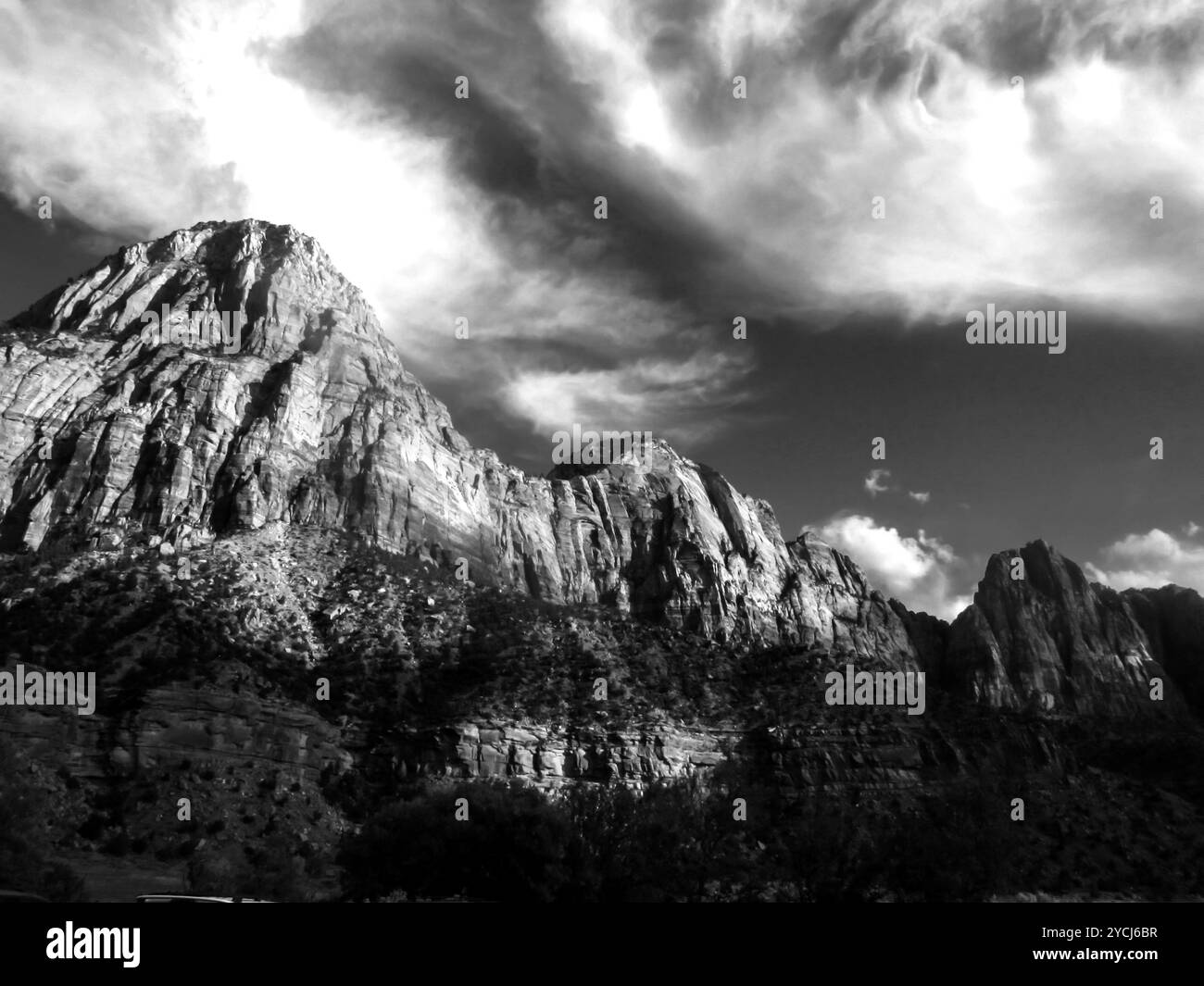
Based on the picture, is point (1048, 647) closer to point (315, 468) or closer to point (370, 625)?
point (370, 625)

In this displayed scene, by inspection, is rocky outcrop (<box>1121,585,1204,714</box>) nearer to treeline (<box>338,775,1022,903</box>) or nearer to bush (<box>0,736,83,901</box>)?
treeline (<box>338,775,1022,903</box>)

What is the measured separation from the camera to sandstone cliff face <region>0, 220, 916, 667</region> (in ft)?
323

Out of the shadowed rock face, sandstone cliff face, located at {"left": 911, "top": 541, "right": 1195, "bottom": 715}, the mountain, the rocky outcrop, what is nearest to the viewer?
the mountain

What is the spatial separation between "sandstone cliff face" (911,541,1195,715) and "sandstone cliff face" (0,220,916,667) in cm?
1256

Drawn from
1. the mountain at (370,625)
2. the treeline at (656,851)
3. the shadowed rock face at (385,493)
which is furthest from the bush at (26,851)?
the shadowed rock face at (385,493)

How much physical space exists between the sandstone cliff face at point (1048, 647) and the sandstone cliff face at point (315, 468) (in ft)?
41.2

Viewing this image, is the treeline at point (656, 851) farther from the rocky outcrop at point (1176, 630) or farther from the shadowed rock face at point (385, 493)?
the rocky outcrop at point (1176, 630)

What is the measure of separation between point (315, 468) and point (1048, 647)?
13825cm

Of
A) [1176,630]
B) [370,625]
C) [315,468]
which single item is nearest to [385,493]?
[315,468]

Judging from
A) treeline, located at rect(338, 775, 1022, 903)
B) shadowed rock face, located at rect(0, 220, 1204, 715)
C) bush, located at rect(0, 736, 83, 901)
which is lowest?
treeline, located at rect(338, 775, 1022, 903)

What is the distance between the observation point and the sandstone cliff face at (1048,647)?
158625mm

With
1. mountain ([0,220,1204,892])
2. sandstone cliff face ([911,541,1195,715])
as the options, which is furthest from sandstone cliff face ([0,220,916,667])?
sandstone cliff face ([911,541,1195,715])
